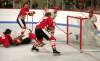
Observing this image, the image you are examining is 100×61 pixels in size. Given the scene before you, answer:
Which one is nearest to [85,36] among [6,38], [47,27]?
[47,27]

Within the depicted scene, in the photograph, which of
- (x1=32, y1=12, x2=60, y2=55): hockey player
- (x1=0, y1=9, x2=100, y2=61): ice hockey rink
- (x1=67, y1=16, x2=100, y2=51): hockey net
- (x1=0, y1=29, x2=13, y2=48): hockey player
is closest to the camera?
(x1=0, y1=9, x2=100, y2=61): ice hockey rink

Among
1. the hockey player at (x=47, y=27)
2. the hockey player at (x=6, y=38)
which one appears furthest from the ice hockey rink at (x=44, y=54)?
the hockey player at (x=47, y=27)

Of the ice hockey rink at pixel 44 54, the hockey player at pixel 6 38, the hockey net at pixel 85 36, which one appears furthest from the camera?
the hockey player at pixel 6 38

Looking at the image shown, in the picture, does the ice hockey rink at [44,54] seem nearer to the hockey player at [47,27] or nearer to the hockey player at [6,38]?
the hockey player at [6,38]

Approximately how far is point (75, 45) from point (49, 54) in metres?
1.03

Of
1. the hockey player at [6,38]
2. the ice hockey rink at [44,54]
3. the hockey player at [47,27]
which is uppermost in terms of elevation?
the hockey player at [47,27]

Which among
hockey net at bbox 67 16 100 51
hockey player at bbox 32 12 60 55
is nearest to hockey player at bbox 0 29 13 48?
hockey player at bbox 32 12 60 55

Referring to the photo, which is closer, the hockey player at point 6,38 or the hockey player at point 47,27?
the hockey player at point 47,27

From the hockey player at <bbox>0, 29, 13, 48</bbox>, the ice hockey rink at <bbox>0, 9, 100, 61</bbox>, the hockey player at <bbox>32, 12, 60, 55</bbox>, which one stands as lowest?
the ice hockey rink at <bbox>0, 9, 100, 61</bbox>

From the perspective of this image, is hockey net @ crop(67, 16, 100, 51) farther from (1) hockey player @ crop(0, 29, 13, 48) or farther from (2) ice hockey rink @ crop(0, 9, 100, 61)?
(1) hockey player @ crop(0, 29, 13, 48)

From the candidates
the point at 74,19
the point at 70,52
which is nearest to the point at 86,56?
the point at 70,52

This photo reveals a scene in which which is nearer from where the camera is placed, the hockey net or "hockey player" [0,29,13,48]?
the hockey net

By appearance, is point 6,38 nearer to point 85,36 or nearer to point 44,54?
point 44,54

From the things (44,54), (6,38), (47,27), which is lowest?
(44,54)
